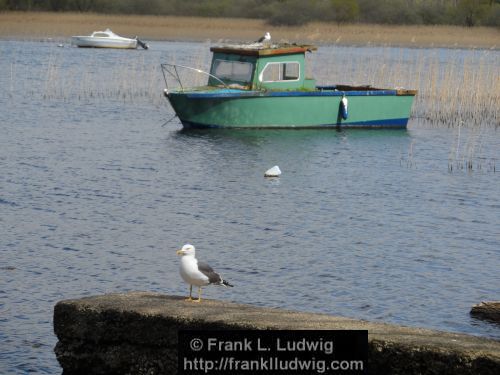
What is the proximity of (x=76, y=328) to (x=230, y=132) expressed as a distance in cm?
2055

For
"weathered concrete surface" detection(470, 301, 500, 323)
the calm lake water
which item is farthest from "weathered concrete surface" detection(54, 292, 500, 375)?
"weathered concrete surface" detection(470, 301, 500, 323)

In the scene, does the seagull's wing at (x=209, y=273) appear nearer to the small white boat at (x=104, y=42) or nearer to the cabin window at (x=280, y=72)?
the cabin window at (x=280, y=72)

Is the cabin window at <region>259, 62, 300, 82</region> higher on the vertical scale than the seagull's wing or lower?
higher

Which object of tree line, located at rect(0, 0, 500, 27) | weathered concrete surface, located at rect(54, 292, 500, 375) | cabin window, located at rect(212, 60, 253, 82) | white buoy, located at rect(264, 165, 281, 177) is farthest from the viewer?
tree line, located at rect(0, 0, 500, 27)

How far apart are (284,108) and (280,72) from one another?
0.98m

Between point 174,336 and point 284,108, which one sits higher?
Answer: point 284,108

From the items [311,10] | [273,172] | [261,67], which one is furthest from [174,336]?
[311,10]

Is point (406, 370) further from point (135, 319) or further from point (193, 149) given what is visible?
point (193, 149)

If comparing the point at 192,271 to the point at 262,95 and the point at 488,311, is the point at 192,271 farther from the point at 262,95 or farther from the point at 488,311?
the point at 262,95

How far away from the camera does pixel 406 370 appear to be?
936 centimetres

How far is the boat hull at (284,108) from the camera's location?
99.9 ft

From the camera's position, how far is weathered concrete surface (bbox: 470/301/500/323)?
13173mm

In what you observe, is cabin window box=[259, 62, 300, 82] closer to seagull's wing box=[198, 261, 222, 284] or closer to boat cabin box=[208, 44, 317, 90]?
boat cabin box=[208, 44, 317, 90]

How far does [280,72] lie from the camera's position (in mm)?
31047
